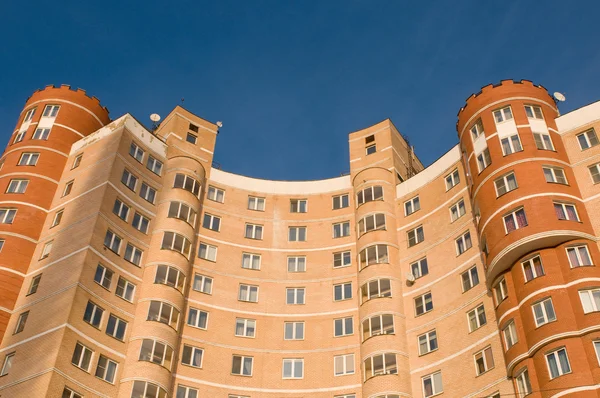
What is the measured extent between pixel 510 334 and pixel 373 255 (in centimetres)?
1782

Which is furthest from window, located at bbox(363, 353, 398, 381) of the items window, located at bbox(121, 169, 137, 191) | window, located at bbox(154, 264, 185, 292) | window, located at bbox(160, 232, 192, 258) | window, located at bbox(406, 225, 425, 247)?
window, located at bbox(121, 169, 137, 191)

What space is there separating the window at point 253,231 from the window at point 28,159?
2205 cm

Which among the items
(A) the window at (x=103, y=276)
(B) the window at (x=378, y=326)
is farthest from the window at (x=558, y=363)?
(A) the window at (x=103, y=276)

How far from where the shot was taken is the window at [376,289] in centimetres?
A: 5938

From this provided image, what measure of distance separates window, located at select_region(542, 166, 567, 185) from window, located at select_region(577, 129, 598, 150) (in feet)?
13.1

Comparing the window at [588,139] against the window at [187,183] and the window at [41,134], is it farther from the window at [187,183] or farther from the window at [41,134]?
the window at [41,134]

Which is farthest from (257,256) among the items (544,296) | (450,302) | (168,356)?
(544,296)

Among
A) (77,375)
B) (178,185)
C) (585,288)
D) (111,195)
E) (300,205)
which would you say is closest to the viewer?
(585,288)

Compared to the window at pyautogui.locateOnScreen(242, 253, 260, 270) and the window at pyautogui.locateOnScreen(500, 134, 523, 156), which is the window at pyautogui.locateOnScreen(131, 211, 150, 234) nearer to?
the window at pyautogui.locateOnScreen(242, 253, 260, 270)

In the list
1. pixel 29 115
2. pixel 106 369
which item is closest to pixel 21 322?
pixel 106 369

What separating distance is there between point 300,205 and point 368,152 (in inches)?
380

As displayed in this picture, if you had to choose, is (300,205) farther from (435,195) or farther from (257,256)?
(435,195)

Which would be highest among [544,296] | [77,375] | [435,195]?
[435,195]

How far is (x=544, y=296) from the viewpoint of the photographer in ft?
146
